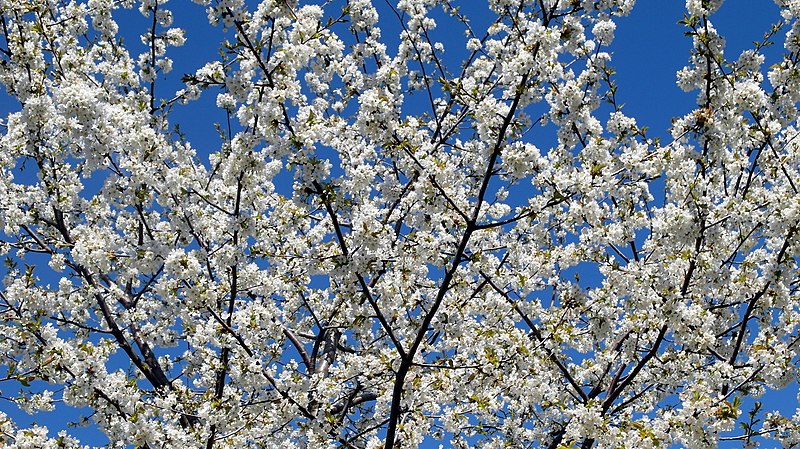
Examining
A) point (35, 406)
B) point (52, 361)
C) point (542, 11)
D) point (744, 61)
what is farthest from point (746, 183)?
point (35, 406)

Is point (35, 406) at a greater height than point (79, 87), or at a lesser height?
lesser

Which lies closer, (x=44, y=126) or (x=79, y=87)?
(x=79, y=87)

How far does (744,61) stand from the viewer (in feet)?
29.5

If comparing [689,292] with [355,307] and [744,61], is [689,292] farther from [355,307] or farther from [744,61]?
[355,307]

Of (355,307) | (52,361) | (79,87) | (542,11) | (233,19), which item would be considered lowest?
(52,361)

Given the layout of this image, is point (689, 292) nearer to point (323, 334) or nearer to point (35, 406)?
point (323, 334)

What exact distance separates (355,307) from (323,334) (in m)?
2.78

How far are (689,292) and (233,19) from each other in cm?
588

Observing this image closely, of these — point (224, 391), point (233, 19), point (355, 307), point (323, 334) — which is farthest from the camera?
point (323, 334)

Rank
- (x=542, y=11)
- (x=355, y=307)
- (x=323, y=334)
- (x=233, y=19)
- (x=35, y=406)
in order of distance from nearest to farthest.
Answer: (x=233, y=19), (x=542, y=11), (x=355, y=307), (x=35, y=406), (x=323, y=334)

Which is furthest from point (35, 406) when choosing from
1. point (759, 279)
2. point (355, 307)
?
point (759, 279)

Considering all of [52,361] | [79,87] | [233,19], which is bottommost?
[52,361]

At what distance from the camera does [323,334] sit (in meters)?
11.5

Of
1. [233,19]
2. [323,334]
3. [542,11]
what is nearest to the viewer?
[233,19]
